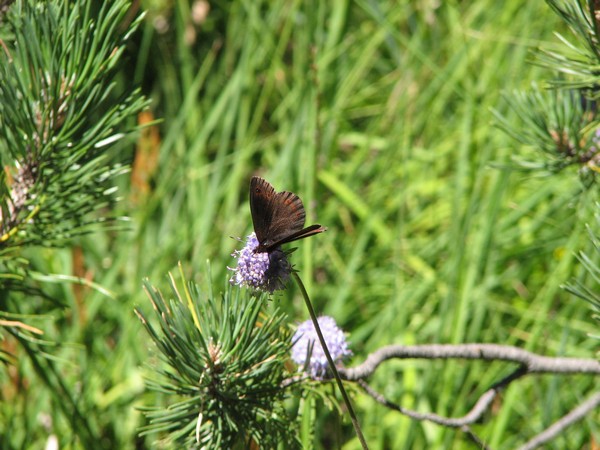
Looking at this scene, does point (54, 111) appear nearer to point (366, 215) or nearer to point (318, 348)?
point (318, 348)

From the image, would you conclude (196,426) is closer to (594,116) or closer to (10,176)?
(10,176)

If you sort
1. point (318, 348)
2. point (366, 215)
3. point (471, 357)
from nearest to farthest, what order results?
point (318, 348), point (471, 357), point (366, 215)

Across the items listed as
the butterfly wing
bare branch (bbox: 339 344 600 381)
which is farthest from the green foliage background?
the butterfly wing

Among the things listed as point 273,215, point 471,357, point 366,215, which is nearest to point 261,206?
point 273,215

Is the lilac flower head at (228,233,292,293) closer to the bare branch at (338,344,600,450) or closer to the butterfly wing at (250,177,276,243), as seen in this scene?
the butterfly wing at (250,177,276,243)

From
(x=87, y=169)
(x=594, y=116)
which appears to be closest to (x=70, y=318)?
(x=87, y=169)

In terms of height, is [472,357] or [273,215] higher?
[273,215]

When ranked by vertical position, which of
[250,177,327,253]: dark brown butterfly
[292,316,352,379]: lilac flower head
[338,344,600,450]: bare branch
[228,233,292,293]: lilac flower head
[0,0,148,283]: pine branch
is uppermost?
[0,0,148,283]: pine branch
